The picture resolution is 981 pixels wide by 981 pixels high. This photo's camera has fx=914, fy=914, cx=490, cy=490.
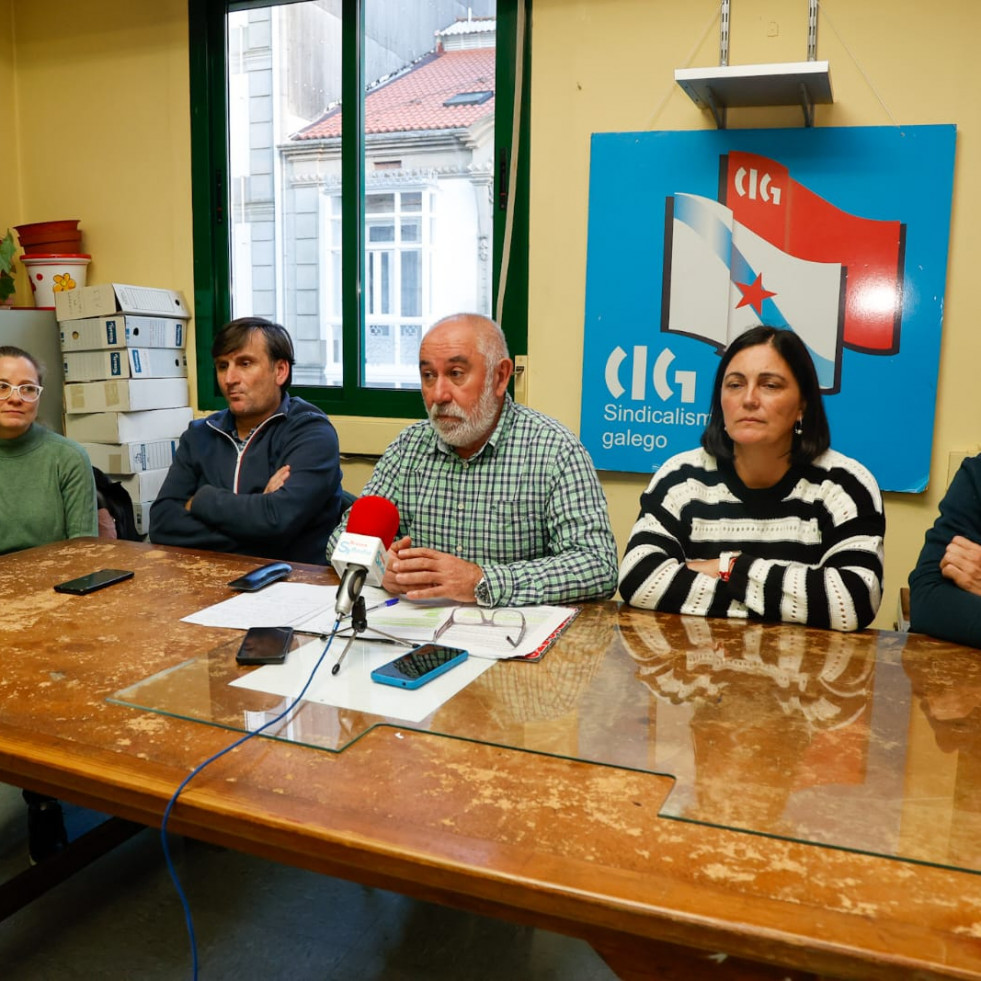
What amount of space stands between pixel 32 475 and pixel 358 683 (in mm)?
1687

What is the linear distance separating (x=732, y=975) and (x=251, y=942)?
1312mm

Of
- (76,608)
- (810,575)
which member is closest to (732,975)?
(810,575)

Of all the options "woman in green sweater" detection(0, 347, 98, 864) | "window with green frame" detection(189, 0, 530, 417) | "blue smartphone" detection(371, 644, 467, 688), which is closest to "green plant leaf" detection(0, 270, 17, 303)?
"window with green frame" detection(189, 0, 530, 417)

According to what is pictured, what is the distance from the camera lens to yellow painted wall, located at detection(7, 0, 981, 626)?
2674mm

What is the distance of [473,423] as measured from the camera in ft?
6.51

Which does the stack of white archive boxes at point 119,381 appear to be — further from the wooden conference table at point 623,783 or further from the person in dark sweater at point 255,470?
the wooden conference table at point 623,783

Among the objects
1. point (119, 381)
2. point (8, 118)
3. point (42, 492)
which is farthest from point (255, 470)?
point (8, 118)

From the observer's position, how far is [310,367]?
3641 millimetres

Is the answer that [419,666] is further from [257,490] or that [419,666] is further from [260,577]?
[257,490]

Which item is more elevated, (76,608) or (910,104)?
(910,104)

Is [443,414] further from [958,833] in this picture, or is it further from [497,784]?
[958,833]

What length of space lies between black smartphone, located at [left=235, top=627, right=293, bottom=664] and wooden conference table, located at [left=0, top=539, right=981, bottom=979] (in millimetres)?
33

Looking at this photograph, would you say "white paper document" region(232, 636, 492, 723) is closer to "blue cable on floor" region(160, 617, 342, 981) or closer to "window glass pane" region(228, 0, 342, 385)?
"blue cable on floor" region(160, 617, 342, 981)

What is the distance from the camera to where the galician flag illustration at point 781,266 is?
2760 mm
